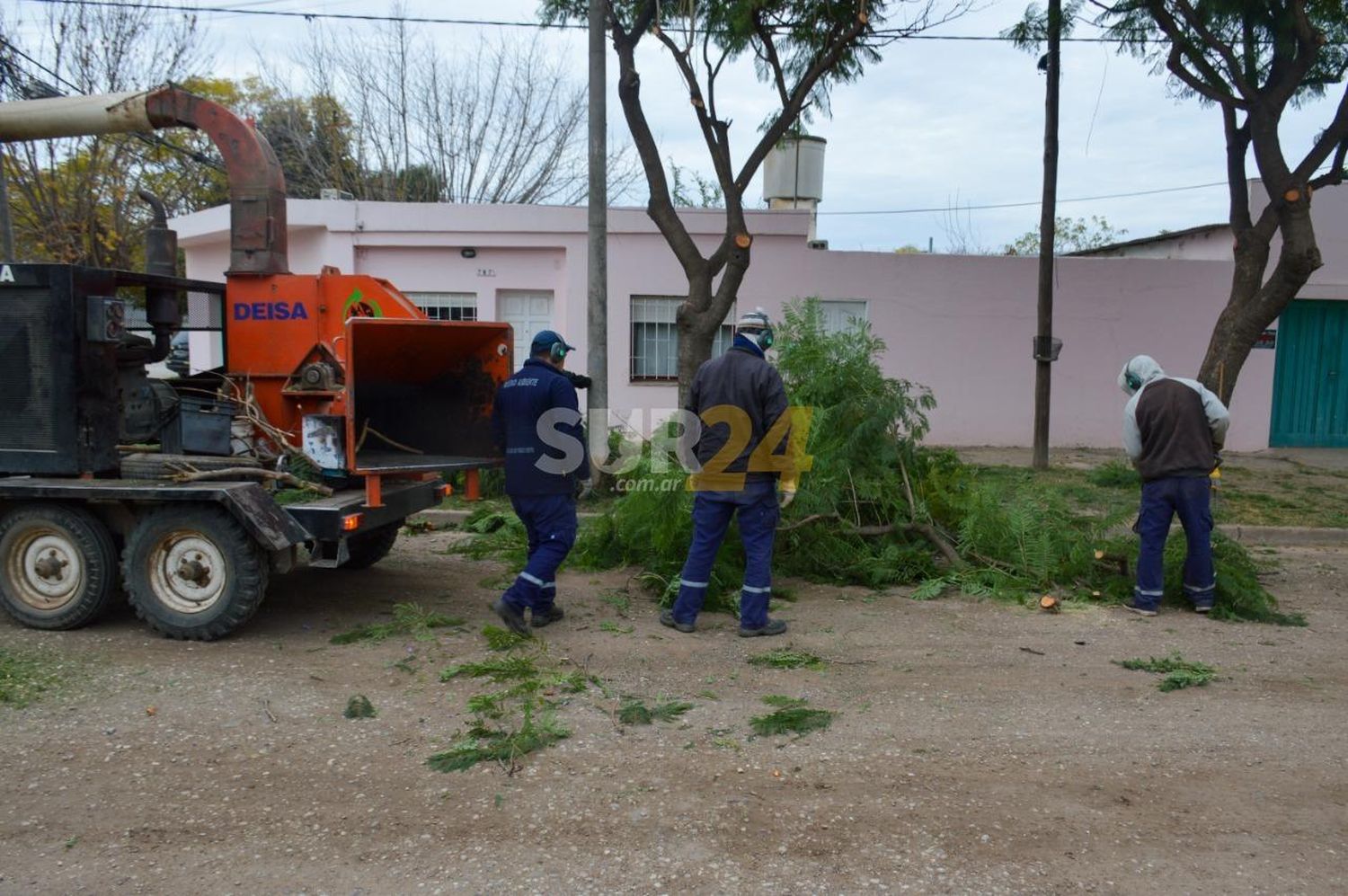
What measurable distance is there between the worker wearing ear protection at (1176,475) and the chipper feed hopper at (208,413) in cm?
452

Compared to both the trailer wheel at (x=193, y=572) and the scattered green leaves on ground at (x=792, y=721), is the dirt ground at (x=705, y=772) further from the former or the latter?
the trailer wheel at (x=193, y=572)

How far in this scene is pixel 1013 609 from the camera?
6934 millimetres

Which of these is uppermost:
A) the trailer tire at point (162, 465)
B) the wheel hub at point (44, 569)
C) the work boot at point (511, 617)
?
the trailer tire at point (162, 465)

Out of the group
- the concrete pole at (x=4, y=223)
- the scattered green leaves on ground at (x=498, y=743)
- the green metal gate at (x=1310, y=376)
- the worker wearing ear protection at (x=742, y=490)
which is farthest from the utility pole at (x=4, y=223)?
the green metal gate at (x=1310, y=376)

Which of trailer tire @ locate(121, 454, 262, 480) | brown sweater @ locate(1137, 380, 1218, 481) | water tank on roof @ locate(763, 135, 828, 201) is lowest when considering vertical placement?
trailer tire @ locate(121, 454, 262, 480)

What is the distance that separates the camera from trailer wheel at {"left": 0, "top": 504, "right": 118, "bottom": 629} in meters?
6.13

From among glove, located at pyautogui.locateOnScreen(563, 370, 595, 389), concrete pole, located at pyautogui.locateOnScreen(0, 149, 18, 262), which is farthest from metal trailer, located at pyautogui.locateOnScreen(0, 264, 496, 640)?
concrete pole, located at pyautogui.locateOnScreen(0, 149, 18, 262)

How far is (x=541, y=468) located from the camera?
6.35 meters

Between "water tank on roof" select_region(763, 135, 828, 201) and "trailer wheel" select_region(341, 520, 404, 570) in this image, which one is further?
"water tank on roof" select_region(763, 135, 828, 201)

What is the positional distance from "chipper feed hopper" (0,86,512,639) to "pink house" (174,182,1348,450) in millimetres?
6844

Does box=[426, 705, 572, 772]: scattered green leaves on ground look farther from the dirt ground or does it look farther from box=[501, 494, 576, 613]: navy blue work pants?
box=[501, 494, 576, 613]: navy blue work pants

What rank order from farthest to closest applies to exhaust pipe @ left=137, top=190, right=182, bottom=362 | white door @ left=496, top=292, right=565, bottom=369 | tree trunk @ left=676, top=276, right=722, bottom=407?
white door @ left=496, top=292, right=565, bottom=369
tree trunk @ left=676, top=276, right=722, bottom=407
exhaust pipe @ left=137, top=190, right=182, bottom=362

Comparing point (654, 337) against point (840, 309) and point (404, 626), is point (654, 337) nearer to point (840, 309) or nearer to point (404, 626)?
point (840, 309)

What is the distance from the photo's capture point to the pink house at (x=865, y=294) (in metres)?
14.4
